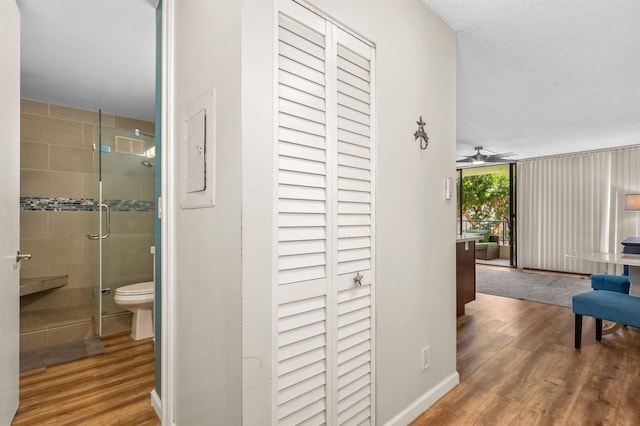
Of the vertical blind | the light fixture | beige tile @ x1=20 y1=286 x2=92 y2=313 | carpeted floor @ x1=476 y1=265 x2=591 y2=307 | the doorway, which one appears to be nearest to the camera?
beige tile @ x1=20 y1=286 x2=92 y2=313

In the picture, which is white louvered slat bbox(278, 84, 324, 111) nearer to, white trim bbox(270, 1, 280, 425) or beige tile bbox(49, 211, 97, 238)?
white trim bbox(270, 1, 280, 425)

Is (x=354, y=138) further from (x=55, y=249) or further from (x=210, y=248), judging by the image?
(x=55, y=249)

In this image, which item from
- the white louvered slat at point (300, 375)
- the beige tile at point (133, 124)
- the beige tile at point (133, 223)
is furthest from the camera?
the beige tile at point (133, 124)

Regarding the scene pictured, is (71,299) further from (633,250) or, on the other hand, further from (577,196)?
(577,196)

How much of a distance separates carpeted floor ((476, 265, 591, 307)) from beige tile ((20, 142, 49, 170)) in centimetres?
560

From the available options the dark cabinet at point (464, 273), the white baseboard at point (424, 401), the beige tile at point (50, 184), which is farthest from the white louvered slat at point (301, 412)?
the beige tile at point (50, 184)

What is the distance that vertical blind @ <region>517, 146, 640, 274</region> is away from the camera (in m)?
5.68

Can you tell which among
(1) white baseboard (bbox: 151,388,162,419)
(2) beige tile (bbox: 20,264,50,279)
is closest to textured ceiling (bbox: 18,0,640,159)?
(2) beige tile (bbox: 20,264,50,279)

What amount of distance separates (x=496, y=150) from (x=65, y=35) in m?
6.14

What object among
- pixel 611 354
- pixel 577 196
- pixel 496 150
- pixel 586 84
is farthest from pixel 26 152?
pixel 577 196

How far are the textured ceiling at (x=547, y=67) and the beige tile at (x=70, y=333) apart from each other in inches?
156

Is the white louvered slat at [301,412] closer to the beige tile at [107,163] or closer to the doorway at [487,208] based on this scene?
the beige tile at [107,163]

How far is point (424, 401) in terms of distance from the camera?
1.89 m

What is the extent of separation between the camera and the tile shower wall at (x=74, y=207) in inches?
123
